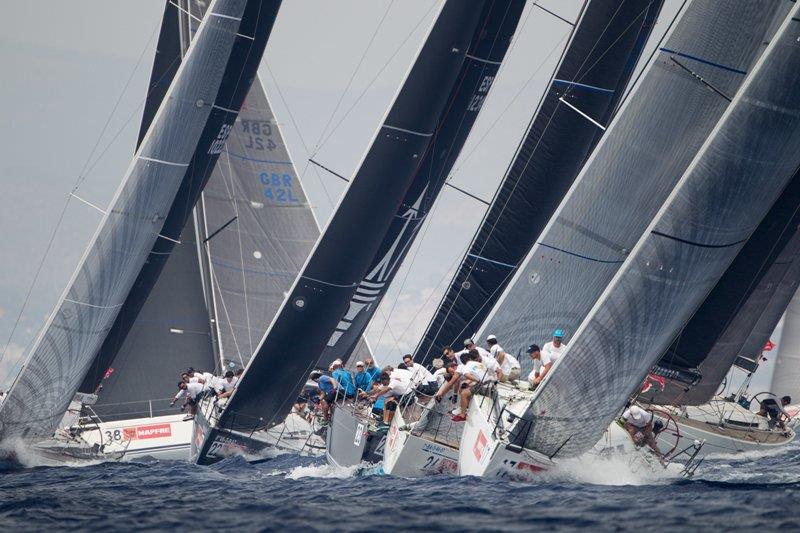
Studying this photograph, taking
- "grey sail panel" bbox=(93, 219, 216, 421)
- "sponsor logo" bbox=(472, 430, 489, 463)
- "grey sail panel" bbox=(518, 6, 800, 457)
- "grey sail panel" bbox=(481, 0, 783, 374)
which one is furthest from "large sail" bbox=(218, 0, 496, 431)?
"grey sail panel" bbox=(93, 219, 216, 421)

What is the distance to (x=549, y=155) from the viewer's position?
51.2 feet

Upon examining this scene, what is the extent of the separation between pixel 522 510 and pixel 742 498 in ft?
6.16

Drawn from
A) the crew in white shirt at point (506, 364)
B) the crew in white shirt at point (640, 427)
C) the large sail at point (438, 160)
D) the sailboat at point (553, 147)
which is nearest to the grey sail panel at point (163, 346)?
the large sail at point (438, 160)

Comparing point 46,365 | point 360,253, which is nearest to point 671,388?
point 360,253

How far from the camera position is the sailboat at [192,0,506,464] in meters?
14.7

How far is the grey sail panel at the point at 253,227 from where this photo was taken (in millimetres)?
21531

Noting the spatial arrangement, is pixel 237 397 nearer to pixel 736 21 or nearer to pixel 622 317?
pixel 622 317

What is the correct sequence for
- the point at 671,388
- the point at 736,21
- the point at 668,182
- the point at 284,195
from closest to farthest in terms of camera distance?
the point at 736,21 → the point at 668,182 → the point at 671,388 → the point at 284,195

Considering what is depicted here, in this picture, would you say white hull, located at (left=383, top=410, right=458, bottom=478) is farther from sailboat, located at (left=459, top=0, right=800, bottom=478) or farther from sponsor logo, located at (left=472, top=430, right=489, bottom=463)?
sailboat, located at (left=459, top=0, right=800, bottom=478)

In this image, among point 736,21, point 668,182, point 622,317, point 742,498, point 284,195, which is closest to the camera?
point 742,498

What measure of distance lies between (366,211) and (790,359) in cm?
1598

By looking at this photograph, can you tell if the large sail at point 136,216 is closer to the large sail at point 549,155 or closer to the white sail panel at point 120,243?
the white sail panel at point 120,243

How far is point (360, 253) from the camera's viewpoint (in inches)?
595

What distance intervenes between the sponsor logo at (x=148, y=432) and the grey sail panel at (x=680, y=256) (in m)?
8.55
